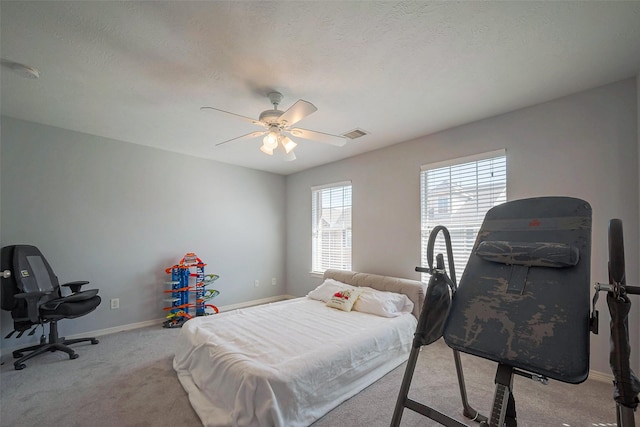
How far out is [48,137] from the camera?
328cm

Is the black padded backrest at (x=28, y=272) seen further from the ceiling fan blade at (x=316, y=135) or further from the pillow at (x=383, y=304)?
the pillow at (x=383, y=304)

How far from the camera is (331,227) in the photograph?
4.88 m

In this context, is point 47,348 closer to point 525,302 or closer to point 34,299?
point 34,299

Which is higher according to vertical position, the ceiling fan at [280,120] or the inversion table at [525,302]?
the ceiling fan at [280,120]

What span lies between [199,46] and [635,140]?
350 cm

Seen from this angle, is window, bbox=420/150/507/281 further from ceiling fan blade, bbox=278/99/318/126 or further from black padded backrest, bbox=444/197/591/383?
ceiling fan blade, bbox=278/99/318/126

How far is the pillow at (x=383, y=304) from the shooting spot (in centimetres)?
303

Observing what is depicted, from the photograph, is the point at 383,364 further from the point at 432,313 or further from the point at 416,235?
the point at 416,235

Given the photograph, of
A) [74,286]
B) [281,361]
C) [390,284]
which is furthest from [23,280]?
[390,284]

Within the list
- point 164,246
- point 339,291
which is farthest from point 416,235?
point 164,246

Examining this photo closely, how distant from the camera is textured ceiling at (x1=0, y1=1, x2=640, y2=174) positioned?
5.33 ft

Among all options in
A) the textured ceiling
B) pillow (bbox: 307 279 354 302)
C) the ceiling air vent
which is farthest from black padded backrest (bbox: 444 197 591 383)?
pillow (bbox: 307 279 354 302)

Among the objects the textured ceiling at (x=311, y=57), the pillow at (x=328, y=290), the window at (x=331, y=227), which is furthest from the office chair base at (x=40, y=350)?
the window at (x=331, y=227)

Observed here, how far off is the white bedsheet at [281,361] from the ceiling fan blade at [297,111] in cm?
184
